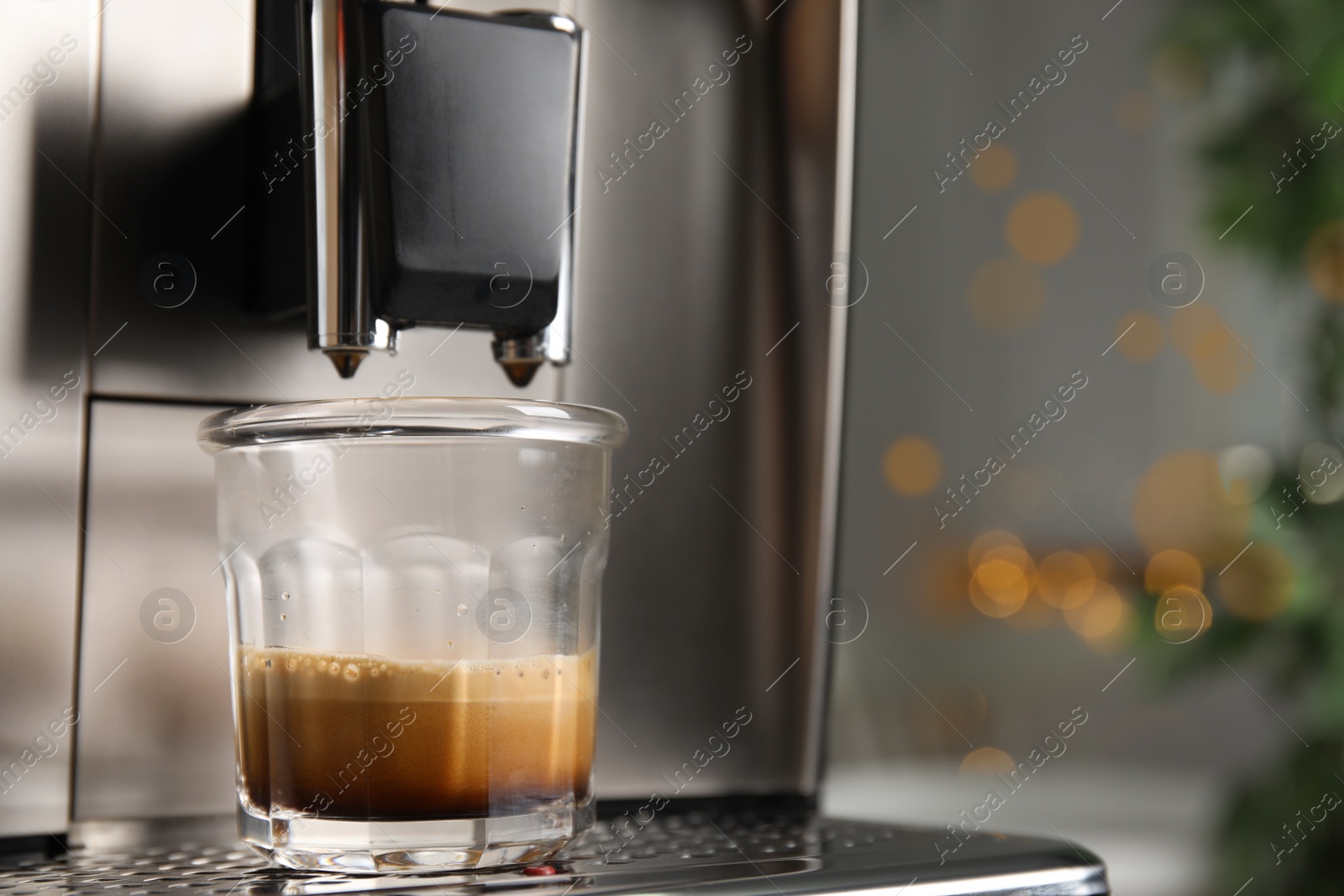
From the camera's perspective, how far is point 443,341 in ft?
1.80

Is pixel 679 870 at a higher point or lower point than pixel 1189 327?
lower

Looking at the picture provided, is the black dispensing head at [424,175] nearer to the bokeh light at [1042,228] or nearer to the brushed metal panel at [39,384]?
the brushed metal panel at [39,384]

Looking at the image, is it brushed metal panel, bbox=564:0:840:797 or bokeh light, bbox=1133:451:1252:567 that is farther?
bokeh light, bbox=1133:451:1252:567

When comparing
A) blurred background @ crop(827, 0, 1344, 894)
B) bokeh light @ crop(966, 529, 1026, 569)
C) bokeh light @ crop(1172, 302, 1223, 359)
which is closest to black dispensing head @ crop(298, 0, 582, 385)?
blurred background @ crop(827, 0, 1344, 894)

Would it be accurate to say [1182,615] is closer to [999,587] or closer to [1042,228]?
[999,587]

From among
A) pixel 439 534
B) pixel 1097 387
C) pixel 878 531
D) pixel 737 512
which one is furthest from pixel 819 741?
pixel 1097 387

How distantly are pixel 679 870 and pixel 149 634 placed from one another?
226 millimetres

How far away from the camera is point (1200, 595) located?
44.6 inches

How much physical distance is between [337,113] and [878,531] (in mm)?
888

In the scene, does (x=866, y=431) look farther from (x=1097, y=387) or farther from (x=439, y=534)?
(x=439, y=534)

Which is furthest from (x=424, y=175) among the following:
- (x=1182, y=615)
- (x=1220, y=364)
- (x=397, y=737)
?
(x=1220, y=364)

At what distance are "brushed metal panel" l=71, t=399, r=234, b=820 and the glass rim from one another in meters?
0.08

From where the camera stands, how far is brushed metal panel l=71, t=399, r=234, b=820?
0.47 meters

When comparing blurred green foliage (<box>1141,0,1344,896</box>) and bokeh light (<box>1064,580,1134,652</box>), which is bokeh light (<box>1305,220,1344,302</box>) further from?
bokeh light (<box>1064,580,1134,652</box>)
